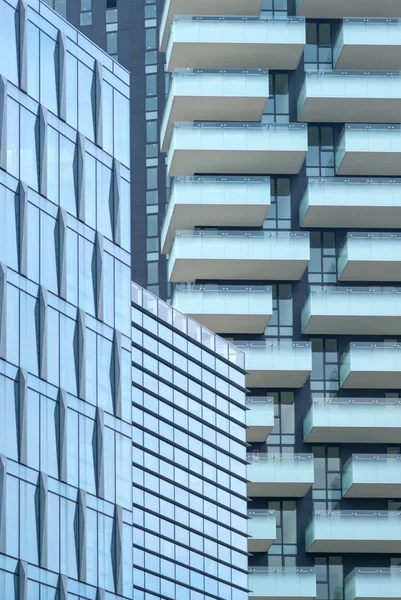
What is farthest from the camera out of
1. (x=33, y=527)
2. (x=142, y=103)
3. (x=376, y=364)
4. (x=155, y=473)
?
(x=142, y=103)

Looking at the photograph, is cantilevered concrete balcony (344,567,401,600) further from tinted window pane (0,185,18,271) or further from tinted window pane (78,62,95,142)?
tinted window pane (0,185,18,271)

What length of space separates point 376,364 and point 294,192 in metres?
10.9

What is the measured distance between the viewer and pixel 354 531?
90.4 meters

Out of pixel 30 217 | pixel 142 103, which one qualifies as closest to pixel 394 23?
→ pixel 30 217

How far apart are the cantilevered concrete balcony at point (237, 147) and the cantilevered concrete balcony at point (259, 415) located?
42.5 feet

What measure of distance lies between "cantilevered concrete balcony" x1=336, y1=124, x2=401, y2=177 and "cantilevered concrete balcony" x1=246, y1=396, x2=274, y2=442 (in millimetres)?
13899

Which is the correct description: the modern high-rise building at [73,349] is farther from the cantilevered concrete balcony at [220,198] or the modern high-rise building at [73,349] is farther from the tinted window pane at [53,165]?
the cantilevered concrete balcony at [220,198]

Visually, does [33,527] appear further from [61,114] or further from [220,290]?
[220,290]

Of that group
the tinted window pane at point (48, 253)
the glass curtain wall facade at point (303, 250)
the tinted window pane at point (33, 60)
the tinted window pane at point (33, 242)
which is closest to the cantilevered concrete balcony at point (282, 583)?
the glass curtain wall facade at point (303, 250)

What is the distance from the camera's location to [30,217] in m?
56.8

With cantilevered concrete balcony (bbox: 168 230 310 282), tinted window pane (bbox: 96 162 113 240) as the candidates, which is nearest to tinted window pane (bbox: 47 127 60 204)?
tinted window pane (bbox: 96 162 113 240)

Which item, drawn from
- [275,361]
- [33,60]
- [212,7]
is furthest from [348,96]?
[33,60]

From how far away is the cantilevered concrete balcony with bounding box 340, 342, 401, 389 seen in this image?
92.4 m

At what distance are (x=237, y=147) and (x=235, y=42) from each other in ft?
19.4
